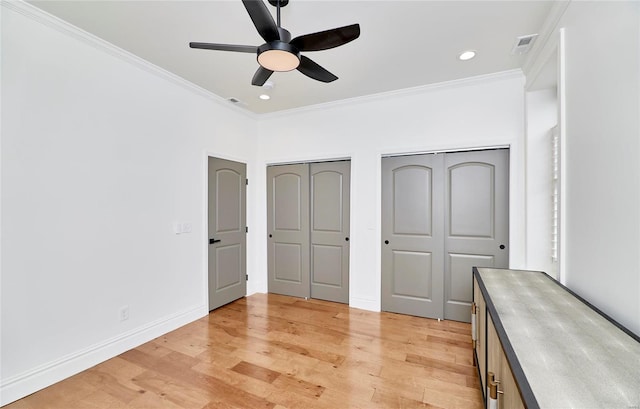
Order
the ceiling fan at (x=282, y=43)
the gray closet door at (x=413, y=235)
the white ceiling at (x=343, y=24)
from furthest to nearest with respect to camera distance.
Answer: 1. the gray closet door at (x=413, y=235)
2. the white ceiling at (x=343, y=24)
3. the ceiling fan at (x=282, y=43)

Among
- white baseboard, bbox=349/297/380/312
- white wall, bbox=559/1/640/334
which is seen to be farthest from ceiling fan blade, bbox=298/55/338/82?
white baseboard, bbox=349/297/380/312

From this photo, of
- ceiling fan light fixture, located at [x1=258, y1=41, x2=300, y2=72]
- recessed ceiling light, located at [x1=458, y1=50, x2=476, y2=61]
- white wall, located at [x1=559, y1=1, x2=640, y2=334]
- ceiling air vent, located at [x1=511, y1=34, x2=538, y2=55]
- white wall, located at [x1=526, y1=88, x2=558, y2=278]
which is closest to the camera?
white wall, located at [x1=559, y1=1, x2=640, y2=334]

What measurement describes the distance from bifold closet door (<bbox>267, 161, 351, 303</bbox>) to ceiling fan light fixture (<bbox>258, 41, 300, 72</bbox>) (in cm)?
215

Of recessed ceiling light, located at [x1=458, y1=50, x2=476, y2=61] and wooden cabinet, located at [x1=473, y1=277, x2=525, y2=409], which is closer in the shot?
wooden cabinet, located at [x1=473, y1=277, x2=525, y2=409]

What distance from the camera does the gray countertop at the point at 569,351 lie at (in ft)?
2.70

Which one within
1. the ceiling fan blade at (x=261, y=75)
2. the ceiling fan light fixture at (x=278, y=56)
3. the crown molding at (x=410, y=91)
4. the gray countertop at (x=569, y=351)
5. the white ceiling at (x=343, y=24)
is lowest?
the gray countertop at (x=569, y=351)

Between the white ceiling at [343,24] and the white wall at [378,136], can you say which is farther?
the white wall at [378,136]

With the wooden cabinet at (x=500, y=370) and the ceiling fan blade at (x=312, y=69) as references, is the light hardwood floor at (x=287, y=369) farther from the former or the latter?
the ceiling fan blade at (x=312, y=69)

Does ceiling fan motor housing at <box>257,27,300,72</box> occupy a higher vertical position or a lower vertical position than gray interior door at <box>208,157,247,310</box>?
higher

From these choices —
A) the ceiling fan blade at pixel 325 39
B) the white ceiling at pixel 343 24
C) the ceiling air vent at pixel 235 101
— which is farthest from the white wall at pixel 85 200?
the ceiling fan blade at pixel 325 39

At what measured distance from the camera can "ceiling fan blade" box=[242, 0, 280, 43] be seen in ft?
4.84

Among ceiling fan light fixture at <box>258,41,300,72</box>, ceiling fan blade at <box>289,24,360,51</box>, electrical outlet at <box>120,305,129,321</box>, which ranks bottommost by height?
electrical outlet at <box>120,305,129,321</box>

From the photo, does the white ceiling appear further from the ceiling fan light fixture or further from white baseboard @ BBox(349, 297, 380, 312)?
white baseboard @ BBox(349, 297, 380, 312)

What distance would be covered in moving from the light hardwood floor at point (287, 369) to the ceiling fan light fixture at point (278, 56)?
2.34 meters
